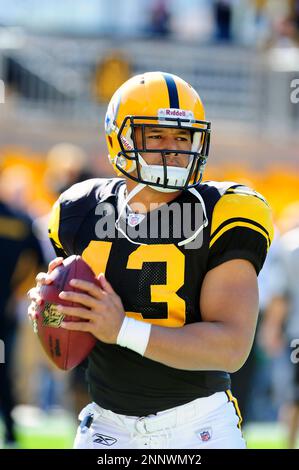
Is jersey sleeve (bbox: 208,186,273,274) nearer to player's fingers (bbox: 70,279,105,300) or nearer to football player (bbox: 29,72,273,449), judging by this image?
football player (bbox: 29,72,273,449)

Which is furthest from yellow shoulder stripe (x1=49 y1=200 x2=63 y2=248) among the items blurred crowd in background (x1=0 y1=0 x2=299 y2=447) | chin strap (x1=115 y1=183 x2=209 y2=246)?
blurred crowd in background (x1=0 y1=0 x2=299 y2=447)

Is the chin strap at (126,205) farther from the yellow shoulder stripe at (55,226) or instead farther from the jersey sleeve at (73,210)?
the yellow shoulder stripe at (55,226)

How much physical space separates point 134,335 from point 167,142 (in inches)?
28.8

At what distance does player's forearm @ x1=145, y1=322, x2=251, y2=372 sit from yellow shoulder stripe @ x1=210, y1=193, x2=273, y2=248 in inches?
12.7

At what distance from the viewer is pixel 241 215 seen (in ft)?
10.5

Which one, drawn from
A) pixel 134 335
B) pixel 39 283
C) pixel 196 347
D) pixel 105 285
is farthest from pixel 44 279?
pixel 196 347

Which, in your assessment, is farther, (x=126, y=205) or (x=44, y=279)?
(x=126, y=205)

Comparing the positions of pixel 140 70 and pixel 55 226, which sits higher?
pixel 140 70

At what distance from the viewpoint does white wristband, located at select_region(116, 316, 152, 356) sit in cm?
295

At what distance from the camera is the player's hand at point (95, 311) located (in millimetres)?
2898

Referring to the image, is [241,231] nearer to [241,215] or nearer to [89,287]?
[241,215]

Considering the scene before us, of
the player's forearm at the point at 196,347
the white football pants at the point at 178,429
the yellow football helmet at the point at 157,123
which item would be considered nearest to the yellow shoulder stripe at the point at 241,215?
the yellow football helmet at the point at 157,123
